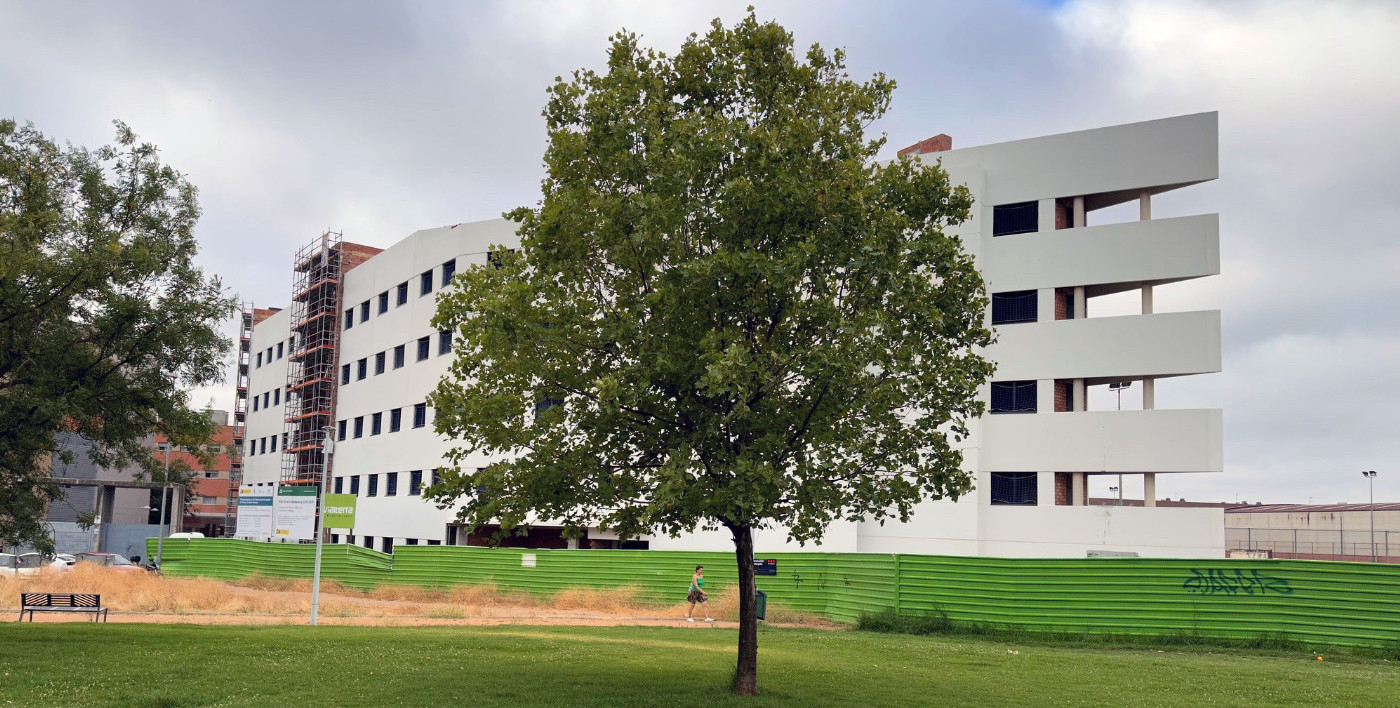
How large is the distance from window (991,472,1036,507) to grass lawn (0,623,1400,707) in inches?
491

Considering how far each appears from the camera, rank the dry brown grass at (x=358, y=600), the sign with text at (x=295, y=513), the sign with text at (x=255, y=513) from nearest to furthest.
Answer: the sign with text at (x=295, y=513) < the dry brown grass at (x=358, y=600) < the sign with text at (x=255, y=513)

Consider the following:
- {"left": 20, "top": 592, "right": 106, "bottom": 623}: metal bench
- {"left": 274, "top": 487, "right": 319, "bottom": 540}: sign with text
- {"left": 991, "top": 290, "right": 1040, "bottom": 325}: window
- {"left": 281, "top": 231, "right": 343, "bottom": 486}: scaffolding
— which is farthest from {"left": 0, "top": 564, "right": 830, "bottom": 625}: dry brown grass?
{"left": 281, "top": 231, "right": 343, "bottom": 486}: scaffolding

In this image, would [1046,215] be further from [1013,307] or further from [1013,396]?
[1013,396]

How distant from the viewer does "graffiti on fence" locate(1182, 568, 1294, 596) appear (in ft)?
75.8

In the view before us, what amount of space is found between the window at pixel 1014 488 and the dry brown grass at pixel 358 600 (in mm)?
9150

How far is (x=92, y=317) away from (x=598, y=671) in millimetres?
10863

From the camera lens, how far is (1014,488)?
36.5m

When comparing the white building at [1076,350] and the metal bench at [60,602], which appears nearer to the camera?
the metal bench at [60,602]

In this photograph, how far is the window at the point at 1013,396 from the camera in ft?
120

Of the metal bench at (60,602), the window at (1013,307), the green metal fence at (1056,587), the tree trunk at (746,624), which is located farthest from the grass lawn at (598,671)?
the window at (1013,307)

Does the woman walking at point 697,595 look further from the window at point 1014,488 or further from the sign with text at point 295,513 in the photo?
the window at point 1014,488

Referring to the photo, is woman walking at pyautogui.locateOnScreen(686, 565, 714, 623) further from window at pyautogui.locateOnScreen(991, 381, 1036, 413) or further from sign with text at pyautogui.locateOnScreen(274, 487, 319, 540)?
window at pyautogui.locateOnScreen(991, 381, 1036, 413)

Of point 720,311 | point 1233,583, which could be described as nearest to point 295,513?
point 720,311

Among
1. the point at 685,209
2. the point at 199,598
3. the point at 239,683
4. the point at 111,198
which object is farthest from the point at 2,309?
the point at 199,598
